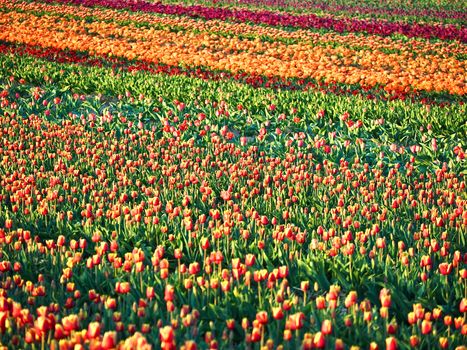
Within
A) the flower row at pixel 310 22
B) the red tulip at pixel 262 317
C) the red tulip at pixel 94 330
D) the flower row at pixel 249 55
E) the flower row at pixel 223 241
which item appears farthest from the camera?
the flower row at pixel 310 22

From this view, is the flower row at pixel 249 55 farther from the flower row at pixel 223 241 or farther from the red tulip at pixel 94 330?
the red tulip at pixel 94 330

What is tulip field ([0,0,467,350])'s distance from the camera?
3186 millimetres

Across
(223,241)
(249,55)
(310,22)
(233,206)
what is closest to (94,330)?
(223,241)

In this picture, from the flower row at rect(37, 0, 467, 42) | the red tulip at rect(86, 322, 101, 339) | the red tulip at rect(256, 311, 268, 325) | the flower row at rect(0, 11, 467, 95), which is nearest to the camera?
the red tulip at rect(86, 322, 101, 339)

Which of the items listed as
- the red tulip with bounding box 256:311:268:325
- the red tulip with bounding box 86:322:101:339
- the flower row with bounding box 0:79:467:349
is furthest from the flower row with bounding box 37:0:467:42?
the red tulip with bounding box 86:322:101:339

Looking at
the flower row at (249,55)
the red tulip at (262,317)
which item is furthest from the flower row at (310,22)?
the red tulip at (262,317)

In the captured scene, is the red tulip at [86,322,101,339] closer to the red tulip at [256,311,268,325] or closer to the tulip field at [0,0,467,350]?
the tulip field at [0,0,467,350]

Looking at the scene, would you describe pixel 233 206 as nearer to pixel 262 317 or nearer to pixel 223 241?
pixel 223 241

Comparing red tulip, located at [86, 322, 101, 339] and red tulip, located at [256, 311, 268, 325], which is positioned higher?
red tulip, located at [86, 322, 101, 339]

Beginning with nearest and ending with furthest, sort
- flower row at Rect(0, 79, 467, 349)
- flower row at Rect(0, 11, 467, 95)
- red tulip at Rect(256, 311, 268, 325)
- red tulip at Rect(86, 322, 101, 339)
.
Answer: red tulip at Rect(86, 322, 101, 339), red tulip at Rect(256, 311, 268, 325), flower row at Rect(0, 79, 467, 349), flower row at Rect(0, 11, 467, 95)

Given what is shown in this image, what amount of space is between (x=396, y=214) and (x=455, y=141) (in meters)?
3.27

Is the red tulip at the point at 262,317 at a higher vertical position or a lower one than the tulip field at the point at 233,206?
higher

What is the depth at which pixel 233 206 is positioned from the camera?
494 centimetres

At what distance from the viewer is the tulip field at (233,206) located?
3186 mm
